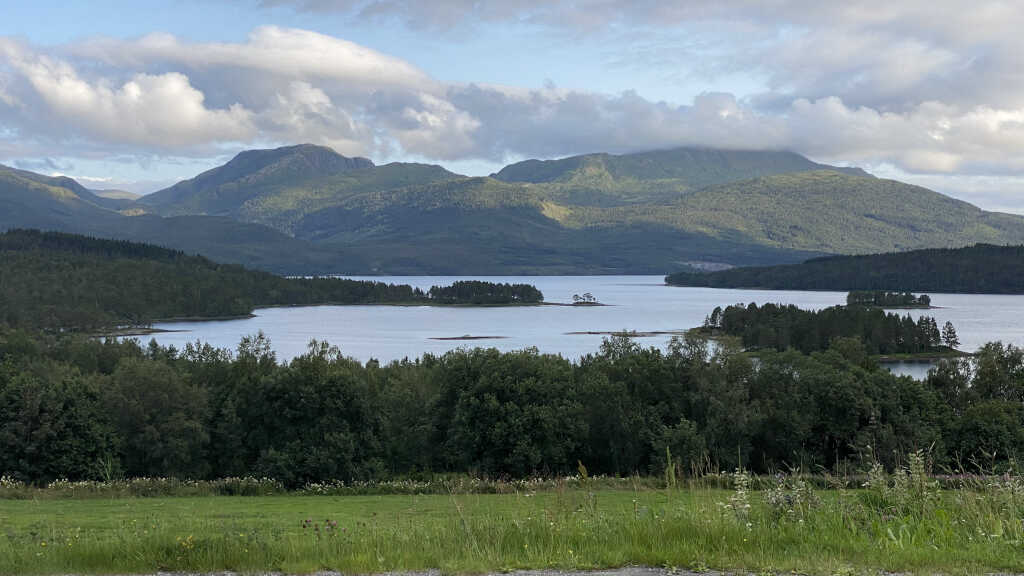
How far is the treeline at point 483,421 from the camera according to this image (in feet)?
112

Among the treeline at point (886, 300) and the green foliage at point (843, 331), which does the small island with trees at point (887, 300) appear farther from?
the green foliage at point (843, 331)

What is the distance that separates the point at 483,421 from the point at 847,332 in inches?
3374

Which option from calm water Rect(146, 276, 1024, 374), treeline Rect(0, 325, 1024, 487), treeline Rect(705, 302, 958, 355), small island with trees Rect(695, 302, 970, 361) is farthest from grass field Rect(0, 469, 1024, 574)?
treeline Rect(705, 302, 958, 355)

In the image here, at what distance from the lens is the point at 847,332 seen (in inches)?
4291

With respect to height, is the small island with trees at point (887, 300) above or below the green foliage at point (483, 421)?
above

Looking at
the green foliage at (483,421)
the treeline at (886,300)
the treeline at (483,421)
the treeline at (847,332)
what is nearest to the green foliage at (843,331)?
the treeline at (847,332)

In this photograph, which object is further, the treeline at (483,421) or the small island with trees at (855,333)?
the small island with trees at (855,333)

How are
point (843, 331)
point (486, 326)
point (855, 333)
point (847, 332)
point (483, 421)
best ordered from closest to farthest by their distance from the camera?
point (483, 421)
point (855, 333)
point (847, 332)
point (843, 331)
point (486, 326)

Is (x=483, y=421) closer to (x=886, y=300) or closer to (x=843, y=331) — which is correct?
(x=843, y=331)

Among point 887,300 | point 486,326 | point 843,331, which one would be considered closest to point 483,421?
point 843,331

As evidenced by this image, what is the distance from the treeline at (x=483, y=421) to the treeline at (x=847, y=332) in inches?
2600

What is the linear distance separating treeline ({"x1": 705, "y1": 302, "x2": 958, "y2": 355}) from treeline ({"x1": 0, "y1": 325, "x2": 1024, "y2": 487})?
66043 millimetres

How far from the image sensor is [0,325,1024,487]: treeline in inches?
1347

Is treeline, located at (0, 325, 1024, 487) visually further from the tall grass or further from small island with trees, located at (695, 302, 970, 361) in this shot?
small island with trees, located at (695, 302, 970, 361)
